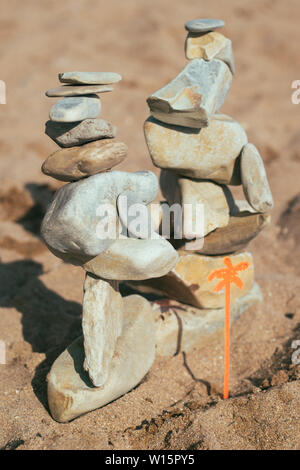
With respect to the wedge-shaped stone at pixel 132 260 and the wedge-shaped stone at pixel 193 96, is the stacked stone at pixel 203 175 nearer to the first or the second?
the wedge-shaped stone at pixel 193 96

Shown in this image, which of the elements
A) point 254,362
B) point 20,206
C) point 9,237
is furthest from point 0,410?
point 20,206

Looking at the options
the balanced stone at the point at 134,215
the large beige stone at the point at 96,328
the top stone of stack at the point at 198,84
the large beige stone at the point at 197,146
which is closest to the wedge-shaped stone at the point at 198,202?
the large beige stone at the point at 197,146

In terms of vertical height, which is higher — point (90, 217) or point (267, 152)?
point (90, 217)

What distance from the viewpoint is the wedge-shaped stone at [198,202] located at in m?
3.30

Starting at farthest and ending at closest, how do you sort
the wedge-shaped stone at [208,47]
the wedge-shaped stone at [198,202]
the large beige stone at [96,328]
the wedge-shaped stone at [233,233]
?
the wedge-shaped stone at [233,233]
the wedge-shaped stone at [198,202]
the wedge-shaped stone at [208,47]
the large beige stone at [96,328]

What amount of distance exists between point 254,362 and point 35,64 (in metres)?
6.51

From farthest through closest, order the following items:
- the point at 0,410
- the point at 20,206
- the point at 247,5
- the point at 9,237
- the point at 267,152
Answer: the point at 247,5 < the point at 267,152 < the point at 20,206 < the point at 9,237 < the point at 0,410

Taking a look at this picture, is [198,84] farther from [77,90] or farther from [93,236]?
[93,236]

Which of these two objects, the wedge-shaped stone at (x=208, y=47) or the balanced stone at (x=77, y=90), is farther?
the wedge-shaped stone at (x=208, y=47)

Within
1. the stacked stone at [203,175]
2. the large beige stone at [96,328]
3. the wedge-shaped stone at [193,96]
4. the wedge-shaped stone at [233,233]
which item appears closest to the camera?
the large beige stone at [96,328]

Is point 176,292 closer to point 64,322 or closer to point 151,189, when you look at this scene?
point 64,322

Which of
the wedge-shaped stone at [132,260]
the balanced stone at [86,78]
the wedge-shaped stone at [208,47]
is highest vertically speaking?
the balanced stone at [86,78]

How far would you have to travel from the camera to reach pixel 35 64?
852 cm

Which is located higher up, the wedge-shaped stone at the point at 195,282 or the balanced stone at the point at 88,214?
the balanced stone at the point at 88,214
